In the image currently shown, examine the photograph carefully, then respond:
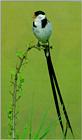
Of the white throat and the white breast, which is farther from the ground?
the white throat

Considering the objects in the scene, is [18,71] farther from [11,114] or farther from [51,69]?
[51,69]

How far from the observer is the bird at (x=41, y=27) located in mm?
1289

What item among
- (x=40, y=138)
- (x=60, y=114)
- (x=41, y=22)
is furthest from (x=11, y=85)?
(x=41, y=22)

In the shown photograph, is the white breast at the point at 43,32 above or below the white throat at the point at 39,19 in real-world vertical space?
below

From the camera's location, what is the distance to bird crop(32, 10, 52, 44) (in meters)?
1.29

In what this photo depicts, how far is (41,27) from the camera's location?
131 cm

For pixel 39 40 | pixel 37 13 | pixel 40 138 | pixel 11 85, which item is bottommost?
pixel 40 138

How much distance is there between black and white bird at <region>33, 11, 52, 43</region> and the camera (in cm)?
129

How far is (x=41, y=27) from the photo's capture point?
4.30 feet

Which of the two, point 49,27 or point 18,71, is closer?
point 18,71

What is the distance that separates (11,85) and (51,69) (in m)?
0.29

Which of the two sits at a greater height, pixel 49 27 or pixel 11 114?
pixel 49 27

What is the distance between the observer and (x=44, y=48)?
1.28 metres

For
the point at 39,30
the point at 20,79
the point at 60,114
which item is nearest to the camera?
the point at 20,79
